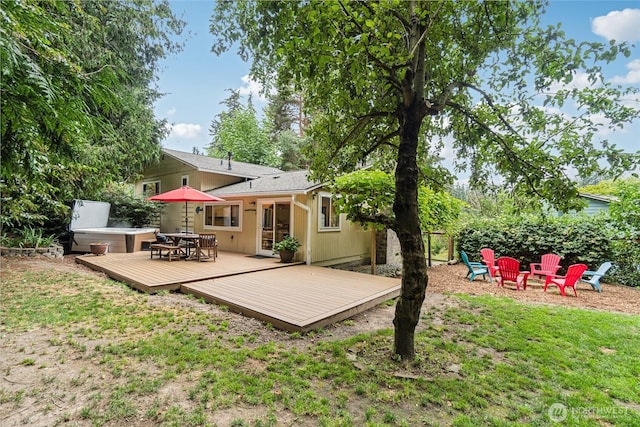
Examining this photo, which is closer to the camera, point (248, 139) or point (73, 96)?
point (73, 96)

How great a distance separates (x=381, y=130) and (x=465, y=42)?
1.48 m

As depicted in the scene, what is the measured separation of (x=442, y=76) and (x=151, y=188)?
15328mm

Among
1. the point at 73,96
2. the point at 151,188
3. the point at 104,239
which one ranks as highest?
the point at 151,188

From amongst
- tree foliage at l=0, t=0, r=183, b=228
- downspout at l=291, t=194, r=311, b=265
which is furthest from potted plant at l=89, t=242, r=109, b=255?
downspout at l=291, t=194, r=311, b=265

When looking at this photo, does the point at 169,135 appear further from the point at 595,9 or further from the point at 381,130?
the point at 595,9

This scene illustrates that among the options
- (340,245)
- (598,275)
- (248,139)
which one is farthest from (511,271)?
(248,139)

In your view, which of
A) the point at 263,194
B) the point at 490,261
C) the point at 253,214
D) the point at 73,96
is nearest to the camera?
the point at 73,96

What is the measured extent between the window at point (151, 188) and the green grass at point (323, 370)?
10.8m

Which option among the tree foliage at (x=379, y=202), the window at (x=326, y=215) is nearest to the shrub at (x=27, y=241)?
the window at (x=326, y=215)

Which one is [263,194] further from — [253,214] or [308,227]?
[308,227]

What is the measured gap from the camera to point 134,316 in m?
4.48

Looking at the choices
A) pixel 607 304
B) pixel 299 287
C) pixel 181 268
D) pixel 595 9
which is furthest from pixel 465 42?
pixel 181 268

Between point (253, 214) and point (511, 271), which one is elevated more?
point (253, 214)

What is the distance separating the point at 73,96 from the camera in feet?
7.94
